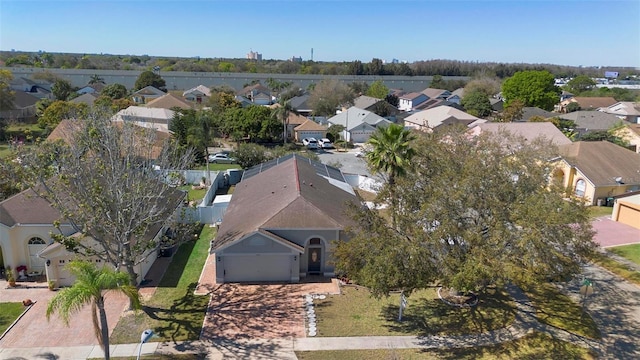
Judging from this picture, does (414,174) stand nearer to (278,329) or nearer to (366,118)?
(278,329)

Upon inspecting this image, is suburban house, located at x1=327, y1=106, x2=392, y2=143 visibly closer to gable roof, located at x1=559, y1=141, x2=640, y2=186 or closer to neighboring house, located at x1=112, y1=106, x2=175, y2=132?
neighboring house, located at x1=112, y1=106, x2=175, y2=132

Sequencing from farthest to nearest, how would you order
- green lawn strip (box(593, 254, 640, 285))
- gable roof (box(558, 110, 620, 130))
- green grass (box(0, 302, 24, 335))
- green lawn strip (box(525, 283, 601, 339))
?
gable roof (box(558, 110, 620, 130)) → green lawn strip (box(593, 254, 640, 285)) → green lawn strip (box(525, 283, 601, 339)) → green grass (box(0, 302, 24, 335))

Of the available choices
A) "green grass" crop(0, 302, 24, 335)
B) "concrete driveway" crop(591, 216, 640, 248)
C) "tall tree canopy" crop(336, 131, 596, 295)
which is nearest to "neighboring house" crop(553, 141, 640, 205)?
"concrete driveway" crop(591, 216, 640, 248)

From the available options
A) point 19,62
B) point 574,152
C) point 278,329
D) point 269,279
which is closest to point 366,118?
point 574,152

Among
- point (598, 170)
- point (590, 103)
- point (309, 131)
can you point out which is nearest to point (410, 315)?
point (598, 170)

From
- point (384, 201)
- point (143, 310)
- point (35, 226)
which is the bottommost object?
point (143, 310)

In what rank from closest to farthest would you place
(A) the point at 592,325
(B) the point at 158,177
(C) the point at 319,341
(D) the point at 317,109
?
1. (C) the point at 319,341
2. (A) the point at 592,325
3. (B) the point at 158,177
4. (D) the point at 317,109
